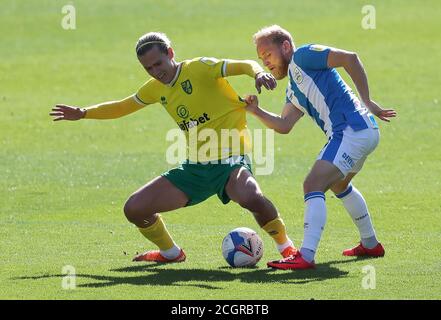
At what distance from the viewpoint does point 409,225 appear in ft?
40.8

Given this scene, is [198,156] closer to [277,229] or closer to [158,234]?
[158,234]

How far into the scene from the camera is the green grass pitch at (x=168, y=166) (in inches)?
376

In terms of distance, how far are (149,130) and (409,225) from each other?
8147 mm

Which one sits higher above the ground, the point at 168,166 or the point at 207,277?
the point at 168,166

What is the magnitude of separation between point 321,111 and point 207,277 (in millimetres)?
1881

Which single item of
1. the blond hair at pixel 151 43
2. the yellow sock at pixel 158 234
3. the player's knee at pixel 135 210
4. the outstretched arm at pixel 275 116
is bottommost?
the yellow sock at pixel 158 234

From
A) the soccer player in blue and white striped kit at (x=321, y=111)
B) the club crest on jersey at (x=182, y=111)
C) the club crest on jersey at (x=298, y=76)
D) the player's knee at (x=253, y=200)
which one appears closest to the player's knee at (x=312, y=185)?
the soccer player in blue and white striped kit at (x=321, y=111)

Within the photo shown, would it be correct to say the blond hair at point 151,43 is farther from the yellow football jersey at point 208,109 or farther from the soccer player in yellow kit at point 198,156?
the yellow football jersey at point 208,109

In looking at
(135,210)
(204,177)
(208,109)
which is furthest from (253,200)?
(135,210)

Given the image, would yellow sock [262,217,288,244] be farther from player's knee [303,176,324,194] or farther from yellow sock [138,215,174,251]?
yellow sock [138,215,174,251]

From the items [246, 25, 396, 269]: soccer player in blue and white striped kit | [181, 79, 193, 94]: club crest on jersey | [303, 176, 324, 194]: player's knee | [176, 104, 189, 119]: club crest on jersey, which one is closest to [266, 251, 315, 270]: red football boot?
[246, 25, 396, 269]: soccer player in blue and white striped kit

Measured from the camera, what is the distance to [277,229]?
10266 millimetres

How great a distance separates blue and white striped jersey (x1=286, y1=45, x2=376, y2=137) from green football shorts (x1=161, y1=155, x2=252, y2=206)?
3.16 feet

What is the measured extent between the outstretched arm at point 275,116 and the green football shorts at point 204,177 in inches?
22.2
